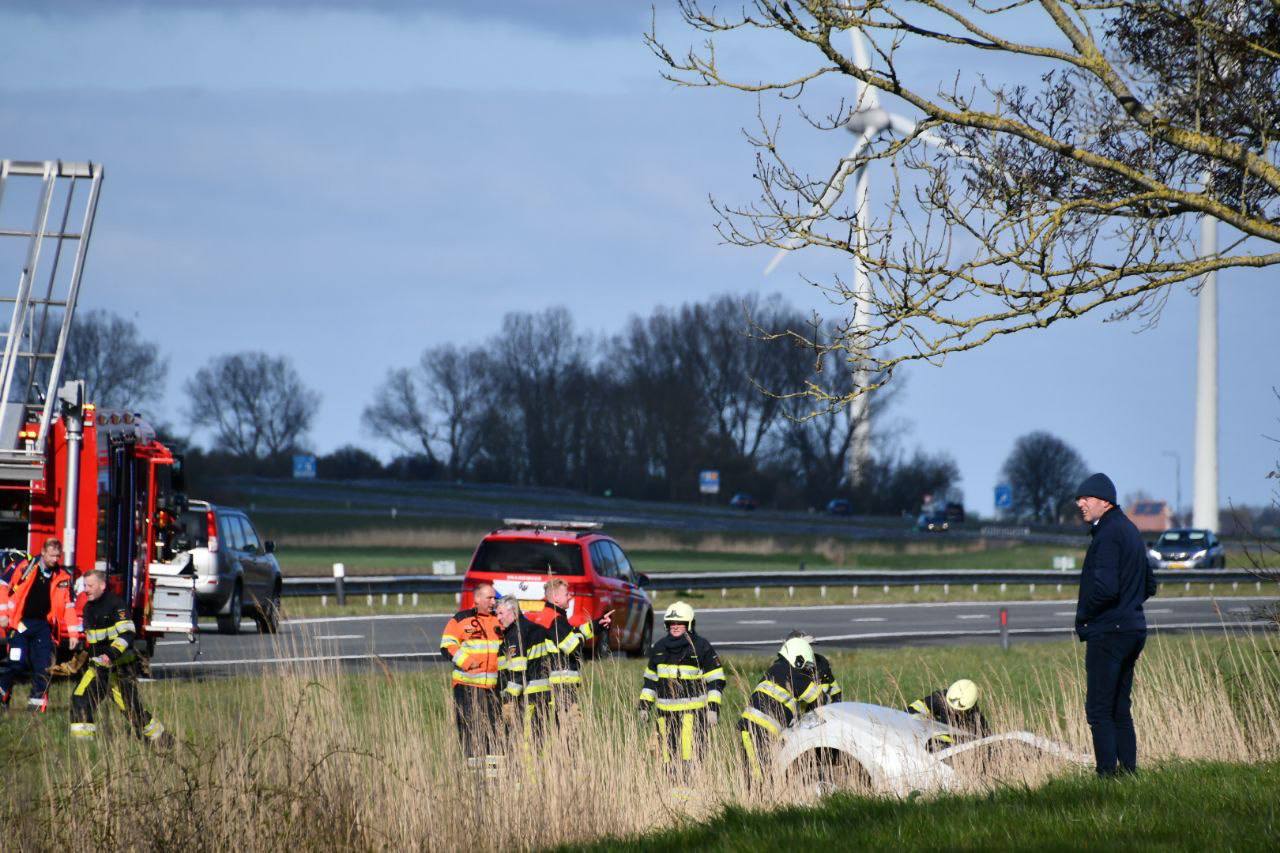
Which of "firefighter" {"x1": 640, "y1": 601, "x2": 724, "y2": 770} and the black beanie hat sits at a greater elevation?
the black beanie hat

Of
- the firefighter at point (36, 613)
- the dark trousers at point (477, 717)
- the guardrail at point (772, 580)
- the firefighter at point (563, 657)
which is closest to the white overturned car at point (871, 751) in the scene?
the firefighter at point (563, 657)

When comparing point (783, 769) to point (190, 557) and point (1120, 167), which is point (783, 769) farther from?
point (190, 557)

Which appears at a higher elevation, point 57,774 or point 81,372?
point 81,372

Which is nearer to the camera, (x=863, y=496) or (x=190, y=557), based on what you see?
(x=190, y=557)

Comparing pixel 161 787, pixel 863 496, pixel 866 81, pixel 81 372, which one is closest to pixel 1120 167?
pixel 866 81

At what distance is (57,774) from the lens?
33.3 feet

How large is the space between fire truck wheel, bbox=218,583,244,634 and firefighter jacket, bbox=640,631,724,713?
14407 millimetres

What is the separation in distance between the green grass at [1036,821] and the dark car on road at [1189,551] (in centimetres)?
4058

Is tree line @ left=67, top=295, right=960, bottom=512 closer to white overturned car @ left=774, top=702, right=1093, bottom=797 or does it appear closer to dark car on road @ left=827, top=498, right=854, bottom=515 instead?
dark car on road @ left=827, top=498, right=854, bottom=515

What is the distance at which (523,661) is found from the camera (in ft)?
33.0

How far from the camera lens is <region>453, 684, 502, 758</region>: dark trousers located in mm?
9914

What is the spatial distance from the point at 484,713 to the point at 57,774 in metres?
2.64

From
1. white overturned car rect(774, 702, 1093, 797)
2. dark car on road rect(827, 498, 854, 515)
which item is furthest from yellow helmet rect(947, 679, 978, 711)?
dark car on road rect(827, 498, 854, 515)

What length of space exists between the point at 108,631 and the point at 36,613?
2.61m
